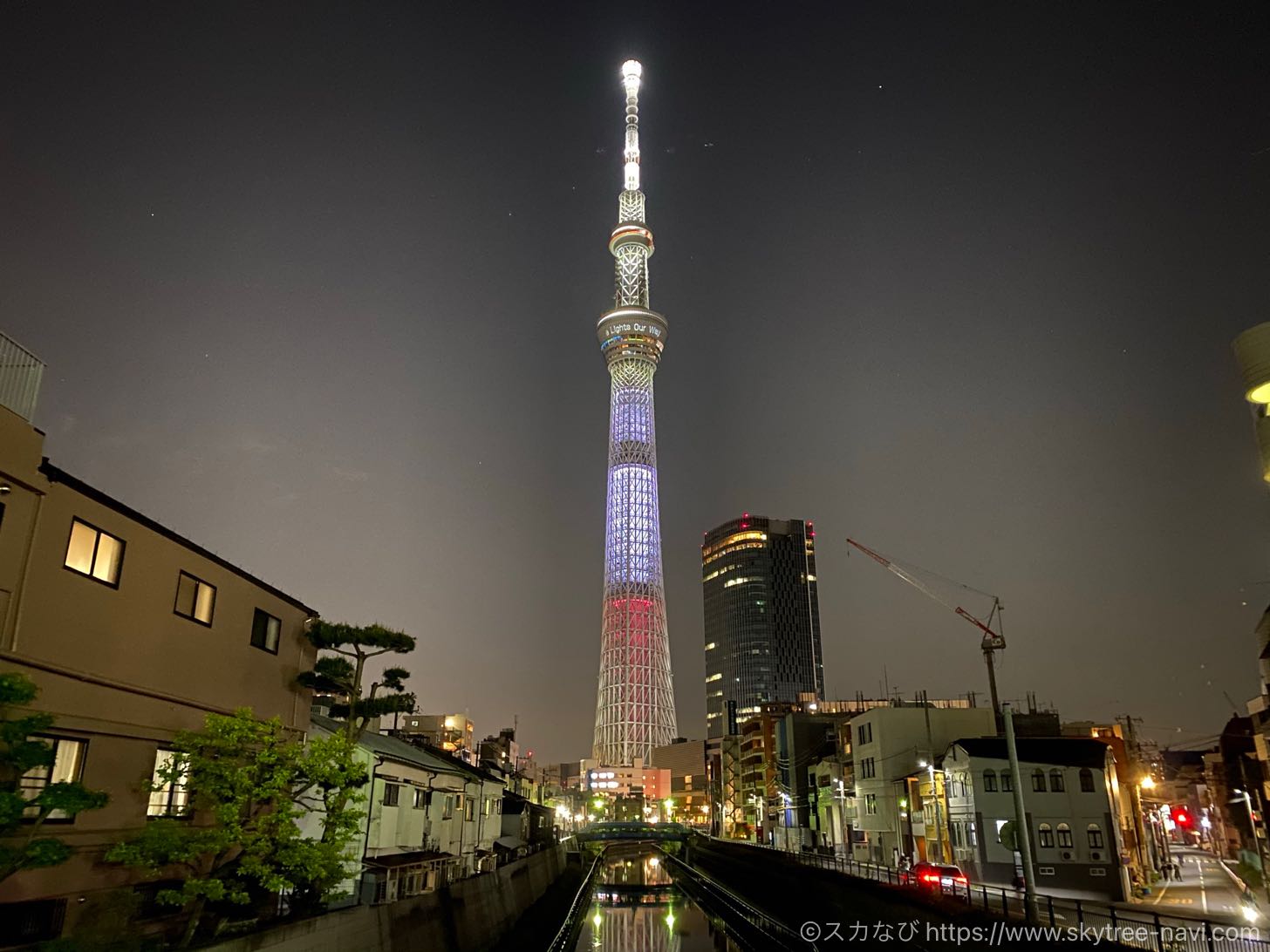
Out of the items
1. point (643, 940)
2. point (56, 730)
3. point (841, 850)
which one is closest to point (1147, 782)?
point (841, 850)

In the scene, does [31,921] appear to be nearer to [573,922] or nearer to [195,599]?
[195,599]

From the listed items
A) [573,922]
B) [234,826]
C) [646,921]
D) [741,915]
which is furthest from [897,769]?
[234,826]

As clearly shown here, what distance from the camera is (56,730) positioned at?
47.5 ft

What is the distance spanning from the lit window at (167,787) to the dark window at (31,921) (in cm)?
251

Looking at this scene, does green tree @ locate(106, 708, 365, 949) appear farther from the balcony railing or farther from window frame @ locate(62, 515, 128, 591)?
the balcony railing

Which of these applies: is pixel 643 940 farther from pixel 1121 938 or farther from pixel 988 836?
pixel 1121 938

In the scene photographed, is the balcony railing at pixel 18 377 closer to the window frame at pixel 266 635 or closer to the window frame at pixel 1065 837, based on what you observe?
the window frame at pixel 266 635

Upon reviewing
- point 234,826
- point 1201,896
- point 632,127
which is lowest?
point 1201,896

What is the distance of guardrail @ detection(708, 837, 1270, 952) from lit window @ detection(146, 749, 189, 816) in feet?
57.5

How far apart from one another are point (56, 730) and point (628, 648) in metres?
117

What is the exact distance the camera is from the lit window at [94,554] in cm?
1527

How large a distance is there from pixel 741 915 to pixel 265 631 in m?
33.3

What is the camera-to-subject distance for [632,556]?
130125 millimetres

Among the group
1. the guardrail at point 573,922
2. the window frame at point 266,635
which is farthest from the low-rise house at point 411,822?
the guardrail at point 573,922
